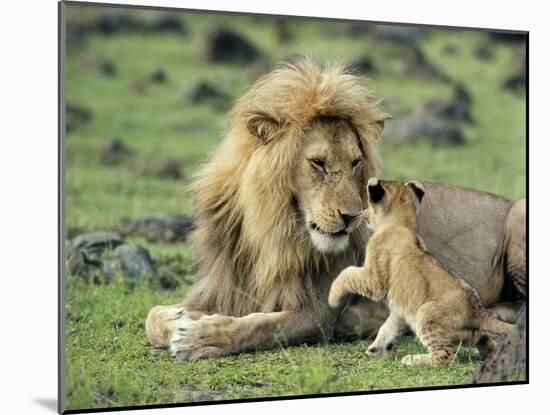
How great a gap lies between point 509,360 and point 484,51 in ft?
21.2

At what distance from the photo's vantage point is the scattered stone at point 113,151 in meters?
9.01

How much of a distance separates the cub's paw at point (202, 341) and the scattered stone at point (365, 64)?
249 inches

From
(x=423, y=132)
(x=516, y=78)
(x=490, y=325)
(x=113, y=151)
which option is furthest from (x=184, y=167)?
(x=490, y=325)

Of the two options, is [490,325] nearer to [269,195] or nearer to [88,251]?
[269,195]

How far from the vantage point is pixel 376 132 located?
16.2 ft

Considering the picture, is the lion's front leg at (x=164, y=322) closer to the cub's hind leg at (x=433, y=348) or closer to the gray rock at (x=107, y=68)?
the cub's hind leg at (x=433, y=348)

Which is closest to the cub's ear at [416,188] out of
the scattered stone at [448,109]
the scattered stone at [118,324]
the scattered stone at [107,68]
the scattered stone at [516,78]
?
the scattered stone at [118,324]

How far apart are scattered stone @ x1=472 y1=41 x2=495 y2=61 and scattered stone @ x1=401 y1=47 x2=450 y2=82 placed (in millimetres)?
383

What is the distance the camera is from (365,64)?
1100 centimetres

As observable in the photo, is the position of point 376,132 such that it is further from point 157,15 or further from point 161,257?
point 157,15

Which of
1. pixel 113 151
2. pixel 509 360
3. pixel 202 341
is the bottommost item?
pixel 509 360

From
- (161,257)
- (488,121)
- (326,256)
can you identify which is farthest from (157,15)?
(326,256)

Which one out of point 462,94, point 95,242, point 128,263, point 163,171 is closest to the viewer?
point 128,263

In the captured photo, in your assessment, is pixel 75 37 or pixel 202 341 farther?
pixel 75 37
